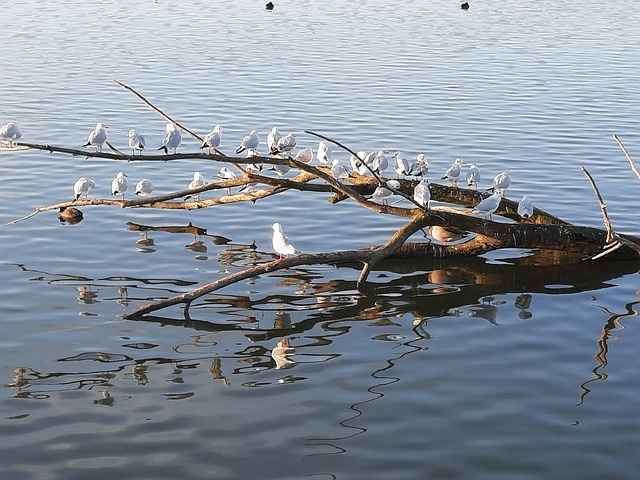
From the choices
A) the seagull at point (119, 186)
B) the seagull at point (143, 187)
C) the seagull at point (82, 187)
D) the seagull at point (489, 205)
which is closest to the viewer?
the seagull at point (489, 205)

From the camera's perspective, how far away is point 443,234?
501 inches

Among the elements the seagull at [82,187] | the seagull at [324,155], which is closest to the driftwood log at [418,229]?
the seagull at [82,187]

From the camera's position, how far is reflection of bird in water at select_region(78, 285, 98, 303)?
10711mm

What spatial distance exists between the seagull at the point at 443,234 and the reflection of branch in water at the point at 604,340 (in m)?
2.55

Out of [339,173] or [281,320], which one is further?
[339,173]

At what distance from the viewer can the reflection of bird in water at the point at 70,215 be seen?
13657 millimetres

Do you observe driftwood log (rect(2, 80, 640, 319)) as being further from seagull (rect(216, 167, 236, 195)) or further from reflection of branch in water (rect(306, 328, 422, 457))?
seagull (rect(216, 167, 236, 195))

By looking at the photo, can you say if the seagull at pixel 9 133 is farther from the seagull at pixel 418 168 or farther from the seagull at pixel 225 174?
the seagull at pixel 418 168

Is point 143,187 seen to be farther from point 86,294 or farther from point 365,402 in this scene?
point 365,402

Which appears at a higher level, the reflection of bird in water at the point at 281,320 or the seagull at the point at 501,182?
the seagull at the point at 501,182

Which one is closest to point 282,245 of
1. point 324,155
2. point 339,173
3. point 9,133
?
point 339,173

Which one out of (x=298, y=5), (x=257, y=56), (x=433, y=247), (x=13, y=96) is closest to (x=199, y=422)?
(x=433, y=247)

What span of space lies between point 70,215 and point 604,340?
733cm

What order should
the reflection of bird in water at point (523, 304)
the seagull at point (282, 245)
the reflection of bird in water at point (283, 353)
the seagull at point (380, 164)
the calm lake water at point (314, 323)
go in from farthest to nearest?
the seagull at point (380, 164)
the seagull at point (282, 245)
the reflection of bird in water at point (523, 304)
the reflection of bird in water at point (283, 353)
the calm lake water at point (314, 323)
